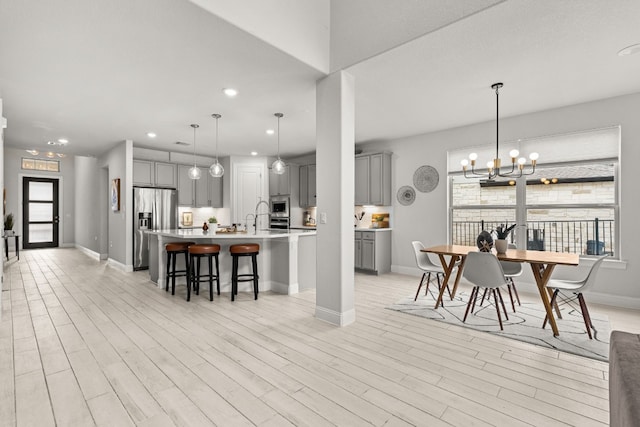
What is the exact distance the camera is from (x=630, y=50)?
9.50 feet

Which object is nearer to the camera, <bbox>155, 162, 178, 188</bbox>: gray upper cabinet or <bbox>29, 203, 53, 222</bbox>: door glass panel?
<bbox>155, 162, 178, 188</bbox>: gray upper cabinet

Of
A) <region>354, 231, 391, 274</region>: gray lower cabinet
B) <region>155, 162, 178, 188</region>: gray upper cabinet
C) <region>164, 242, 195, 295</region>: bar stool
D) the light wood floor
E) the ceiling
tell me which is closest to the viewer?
the light wood floor

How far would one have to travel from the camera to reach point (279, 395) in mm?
2035

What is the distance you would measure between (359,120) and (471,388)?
157 inches

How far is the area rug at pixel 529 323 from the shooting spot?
9.24 feet

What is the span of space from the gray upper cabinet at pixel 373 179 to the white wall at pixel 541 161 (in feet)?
0.56

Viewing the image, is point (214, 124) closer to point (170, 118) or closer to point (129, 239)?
point (170, 118)

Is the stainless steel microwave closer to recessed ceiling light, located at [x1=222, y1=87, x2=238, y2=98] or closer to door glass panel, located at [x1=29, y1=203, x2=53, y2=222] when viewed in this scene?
recessed ceiling light, located at [x1=222, y1=87, x2=238, y2=98]

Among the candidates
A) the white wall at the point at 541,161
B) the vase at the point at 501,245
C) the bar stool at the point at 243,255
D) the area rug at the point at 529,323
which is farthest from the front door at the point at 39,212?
the vase at the point at 501,245

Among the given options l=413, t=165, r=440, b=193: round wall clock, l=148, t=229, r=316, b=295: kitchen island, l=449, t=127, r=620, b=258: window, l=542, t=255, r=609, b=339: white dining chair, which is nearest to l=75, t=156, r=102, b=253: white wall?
l=148, t=229, r=316, b=295: kitchen island

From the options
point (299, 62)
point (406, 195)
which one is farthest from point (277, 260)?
point (406, 195)

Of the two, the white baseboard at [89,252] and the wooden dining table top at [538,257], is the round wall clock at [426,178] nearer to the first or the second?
the wooden dining table top at [538,257]

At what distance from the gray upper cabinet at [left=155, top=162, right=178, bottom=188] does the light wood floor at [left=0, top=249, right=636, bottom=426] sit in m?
3.77

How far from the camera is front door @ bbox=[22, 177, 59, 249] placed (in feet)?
31.3
